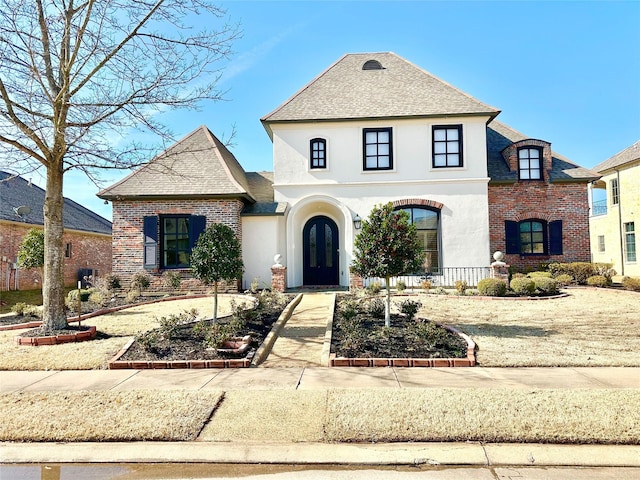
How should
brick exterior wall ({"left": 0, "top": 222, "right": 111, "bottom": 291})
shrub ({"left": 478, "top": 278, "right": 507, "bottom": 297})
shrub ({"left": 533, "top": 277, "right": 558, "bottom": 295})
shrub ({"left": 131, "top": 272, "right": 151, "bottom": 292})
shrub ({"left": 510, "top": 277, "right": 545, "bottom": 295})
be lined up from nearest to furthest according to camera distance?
shrub ({"left": 478, "top": 278, "right": 507, "bottom": 297})
shrub ({"left": 533, "top": 277, "right": 558, "bottom": 295})
shrub ({"left": 510, "top": 277, "right": 545, "bottom": 295})
shrub ({"left": 131, "top": 272, "right": 151, "bottom": 292})
brick exterior wall ({"left": 0, "top": 222, "right": 111, "bottom": 291})

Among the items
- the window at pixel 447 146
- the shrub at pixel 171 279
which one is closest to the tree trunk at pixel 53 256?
the shrub at pixel 171 279

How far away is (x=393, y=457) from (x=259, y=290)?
1107cm

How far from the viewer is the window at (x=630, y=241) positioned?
22291 mm

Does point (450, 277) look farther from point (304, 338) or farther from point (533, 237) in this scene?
point (304, 338)

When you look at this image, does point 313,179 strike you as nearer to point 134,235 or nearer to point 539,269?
point 134,235

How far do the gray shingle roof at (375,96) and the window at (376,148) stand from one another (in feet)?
2.07

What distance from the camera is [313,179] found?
1522 centimetres

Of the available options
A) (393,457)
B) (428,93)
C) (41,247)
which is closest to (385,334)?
(393,457)

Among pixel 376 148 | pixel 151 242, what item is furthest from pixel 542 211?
pixel 151 242

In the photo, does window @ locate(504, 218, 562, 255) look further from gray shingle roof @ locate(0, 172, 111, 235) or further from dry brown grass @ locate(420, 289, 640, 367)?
gray shingle roof @ locate(0, 172, 111, 235)

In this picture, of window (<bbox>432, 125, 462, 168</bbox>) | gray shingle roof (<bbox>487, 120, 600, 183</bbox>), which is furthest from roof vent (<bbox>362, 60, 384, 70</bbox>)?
gray shingle roof (<bbox>487, 120, 600, 183</bbox>)

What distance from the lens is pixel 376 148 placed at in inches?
599

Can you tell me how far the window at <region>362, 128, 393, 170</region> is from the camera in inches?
597

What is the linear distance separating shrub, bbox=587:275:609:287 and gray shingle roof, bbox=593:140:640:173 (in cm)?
1191
